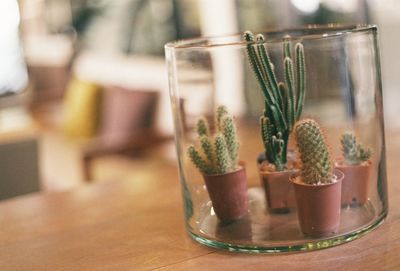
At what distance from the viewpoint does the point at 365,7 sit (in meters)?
4.33

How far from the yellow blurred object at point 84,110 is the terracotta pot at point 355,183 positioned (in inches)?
109

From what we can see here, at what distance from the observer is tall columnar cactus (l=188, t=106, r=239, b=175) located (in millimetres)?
841

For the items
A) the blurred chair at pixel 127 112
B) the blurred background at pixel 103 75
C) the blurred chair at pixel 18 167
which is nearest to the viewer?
the blurred chair at pixel 18 167

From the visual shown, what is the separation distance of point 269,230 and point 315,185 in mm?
102

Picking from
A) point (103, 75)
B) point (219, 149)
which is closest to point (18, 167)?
point (219, 149)

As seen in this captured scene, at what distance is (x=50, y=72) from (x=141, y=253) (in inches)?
202

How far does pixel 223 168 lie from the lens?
0.85 meters

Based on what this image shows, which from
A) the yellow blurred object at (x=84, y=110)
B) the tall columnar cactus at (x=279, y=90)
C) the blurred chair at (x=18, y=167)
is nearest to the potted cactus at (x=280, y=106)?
the tall columnar cactus at (x=279, y=90)

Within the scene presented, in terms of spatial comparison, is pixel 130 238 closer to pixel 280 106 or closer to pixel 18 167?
pixel 280 106

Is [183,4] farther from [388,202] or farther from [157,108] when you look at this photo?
[388,202]

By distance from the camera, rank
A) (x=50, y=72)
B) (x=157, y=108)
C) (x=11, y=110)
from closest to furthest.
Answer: (x=157, y=108)
(x=11, y=110)
(x=50, y=72)

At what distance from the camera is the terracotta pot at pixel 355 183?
2.74 feet

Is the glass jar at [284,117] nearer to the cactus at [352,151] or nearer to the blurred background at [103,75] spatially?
the cactus at [352,151]

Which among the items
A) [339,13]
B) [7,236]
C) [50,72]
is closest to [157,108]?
[339,13]
